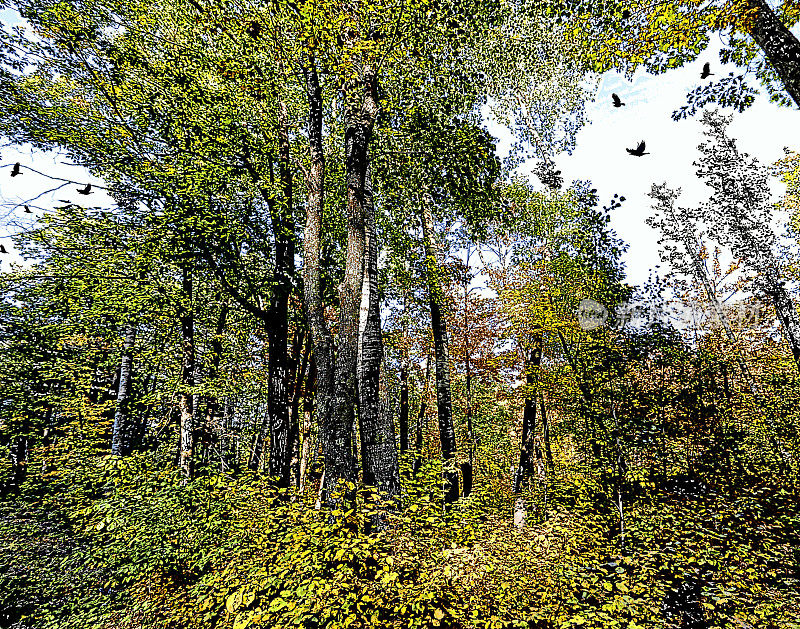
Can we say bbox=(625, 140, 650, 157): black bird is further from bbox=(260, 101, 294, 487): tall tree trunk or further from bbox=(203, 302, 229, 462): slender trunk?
bbox=(203, 302, 229, 462): slender trunk

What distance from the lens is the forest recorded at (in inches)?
238

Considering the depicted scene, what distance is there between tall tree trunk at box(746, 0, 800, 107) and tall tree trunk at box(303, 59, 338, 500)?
8.07 m

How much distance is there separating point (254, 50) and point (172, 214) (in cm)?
496

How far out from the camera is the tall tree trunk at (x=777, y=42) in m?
5.55

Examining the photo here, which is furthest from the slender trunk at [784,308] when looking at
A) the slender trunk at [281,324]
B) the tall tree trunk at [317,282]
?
the slender trunk at [281,324]

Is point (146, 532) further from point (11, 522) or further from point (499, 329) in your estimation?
point (499, 329)

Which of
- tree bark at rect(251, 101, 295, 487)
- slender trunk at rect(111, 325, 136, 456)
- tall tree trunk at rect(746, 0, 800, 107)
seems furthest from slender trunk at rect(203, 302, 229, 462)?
tall tree trunk at rect(746, 0, 800, 107)

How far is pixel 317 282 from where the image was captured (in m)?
6.99

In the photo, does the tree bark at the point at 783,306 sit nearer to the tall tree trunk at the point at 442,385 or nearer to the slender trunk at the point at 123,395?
the tall tree trunk at the point at 442,385

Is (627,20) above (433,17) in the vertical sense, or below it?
below

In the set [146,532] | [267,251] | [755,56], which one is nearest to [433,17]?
[755,56]

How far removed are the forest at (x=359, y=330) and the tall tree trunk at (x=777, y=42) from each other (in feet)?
0.16

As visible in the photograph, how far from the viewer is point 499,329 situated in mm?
19297

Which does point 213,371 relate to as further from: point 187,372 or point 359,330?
point 359,330
